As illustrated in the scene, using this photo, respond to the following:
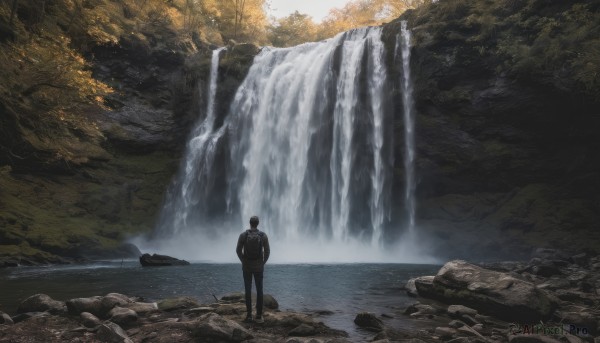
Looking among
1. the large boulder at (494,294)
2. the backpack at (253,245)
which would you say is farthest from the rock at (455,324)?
the backpack at (253,245)

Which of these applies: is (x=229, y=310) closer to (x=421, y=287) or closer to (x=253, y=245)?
(x=253, y=245)

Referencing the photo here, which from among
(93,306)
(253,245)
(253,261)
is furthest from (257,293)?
(93,306)

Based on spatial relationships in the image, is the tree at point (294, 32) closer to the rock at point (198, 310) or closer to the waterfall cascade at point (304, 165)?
the waterfall cascade at point (304, 165)

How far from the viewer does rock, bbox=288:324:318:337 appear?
6.41m

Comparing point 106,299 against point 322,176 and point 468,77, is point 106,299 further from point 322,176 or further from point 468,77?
point 468,77

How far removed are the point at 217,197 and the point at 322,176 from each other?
7.25 m

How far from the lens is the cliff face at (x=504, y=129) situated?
21.5m

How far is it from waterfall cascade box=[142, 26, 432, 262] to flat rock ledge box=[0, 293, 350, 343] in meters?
15.4

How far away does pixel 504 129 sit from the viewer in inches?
932

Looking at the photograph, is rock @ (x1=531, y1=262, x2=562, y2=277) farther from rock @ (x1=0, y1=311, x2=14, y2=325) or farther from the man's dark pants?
rock @ (x1=0, y1=311, x2=14, y2=325)

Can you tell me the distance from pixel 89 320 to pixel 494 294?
716 centimetres

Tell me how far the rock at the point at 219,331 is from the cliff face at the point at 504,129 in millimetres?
20068

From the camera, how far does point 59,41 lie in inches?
889

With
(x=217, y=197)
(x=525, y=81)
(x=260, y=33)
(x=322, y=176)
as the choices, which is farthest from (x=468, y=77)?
(x=260, y=33)
